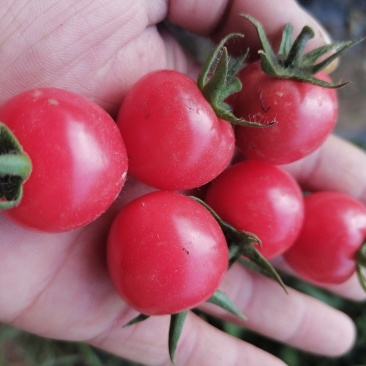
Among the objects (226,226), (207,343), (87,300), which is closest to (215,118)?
(226,226)

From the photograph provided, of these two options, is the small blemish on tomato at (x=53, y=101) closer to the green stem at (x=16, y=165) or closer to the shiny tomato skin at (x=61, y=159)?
the shiny tomato skin at (x=61, y=159)

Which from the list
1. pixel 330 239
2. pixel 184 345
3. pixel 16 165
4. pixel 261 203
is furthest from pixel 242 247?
pixel 16 165

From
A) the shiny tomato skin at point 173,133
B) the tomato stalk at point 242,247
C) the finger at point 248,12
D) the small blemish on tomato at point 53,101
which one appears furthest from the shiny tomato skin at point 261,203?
the small blemish on tomato at point 53,101

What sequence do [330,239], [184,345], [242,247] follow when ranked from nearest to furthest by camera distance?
[242,247] → [330,239] → [184,345]

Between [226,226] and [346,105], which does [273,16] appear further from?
[346,105]

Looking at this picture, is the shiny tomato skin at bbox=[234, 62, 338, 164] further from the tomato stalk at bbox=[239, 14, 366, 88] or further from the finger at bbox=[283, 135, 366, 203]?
the finger at bbox=[283, 135, 366, 203]

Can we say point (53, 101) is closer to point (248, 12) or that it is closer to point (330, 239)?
point (248, 12)

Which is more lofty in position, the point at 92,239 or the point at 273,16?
the point at 273,16
